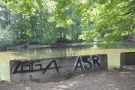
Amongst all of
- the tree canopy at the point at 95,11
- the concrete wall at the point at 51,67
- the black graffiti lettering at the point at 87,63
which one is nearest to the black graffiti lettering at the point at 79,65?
the concrete wall at the point at 51,67

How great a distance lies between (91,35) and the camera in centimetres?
695

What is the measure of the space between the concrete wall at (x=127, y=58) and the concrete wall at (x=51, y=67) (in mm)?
1385

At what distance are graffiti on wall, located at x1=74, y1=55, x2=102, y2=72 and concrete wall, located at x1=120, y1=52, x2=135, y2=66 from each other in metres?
1.77

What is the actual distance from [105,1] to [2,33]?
2520 centimetres

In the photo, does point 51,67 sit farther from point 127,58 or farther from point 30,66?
point 127,58

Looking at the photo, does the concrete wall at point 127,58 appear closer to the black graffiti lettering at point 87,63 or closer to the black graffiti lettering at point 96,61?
the black graffiti lettering at point 96,61

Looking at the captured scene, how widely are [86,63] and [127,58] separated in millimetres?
2688

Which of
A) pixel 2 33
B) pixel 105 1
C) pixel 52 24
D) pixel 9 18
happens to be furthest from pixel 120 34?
pixel 9 18

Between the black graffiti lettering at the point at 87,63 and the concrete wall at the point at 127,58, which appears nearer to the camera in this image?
the black graffiti lettering at the point at 87,63

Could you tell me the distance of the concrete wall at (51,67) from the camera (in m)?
6.83

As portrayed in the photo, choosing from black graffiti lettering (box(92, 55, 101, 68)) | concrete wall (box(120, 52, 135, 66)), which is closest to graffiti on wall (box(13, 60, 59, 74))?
black graffiti lettering (box(92, 55, 101, 68))

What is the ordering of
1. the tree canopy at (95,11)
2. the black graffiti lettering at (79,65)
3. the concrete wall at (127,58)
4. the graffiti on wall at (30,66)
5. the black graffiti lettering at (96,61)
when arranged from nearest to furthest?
the tree canopy at (95,11) → the graffiti on wall at (30,66) → the black graffiti lettering at (79,65) → the black graffiti lettering at (96,61) → the concrete wall at (127,58)

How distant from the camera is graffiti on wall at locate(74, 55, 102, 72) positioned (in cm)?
770

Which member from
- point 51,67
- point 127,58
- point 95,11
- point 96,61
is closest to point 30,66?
point 51,67
